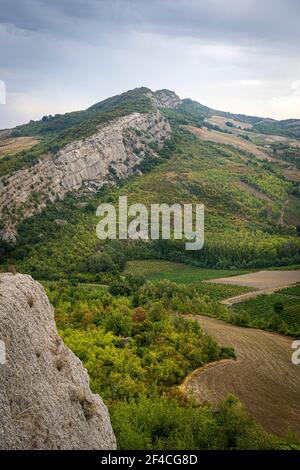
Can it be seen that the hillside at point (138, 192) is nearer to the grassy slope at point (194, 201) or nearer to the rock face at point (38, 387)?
the grassy slope at point (194, 201)

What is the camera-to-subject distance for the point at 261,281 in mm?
94625

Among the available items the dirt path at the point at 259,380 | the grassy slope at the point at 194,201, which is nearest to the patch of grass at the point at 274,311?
the dirt path at the point at 259,380

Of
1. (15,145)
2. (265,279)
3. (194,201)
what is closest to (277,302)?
(265,279)

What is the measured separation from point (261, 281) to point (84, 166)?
67.0 meters

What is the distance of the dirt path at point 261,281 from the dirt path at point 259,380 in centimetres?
Result: 2310

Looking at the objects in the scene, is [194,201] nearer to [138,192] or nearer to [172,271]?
[138,192]

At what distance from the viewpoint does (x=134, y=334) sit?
53.9 metres

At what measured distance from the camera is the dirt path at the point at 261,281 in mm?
86088

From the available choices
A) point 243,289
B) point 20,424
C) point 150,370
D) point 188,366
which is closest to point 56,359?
point 20,424

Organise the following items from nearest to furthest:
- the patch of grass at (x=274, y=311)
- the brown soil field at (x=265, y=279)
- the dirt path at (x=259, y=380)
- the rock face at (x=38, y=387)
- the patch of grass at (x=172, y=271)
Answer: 1. the rock face at (x=38, y=387)
2. the dirt path at (x=259, y=380)
3. the patch of grass at (x=274, y=311)
4. the brown soil field at (x=265, y=279)
5. the patch of grass at (x=172, y=271)

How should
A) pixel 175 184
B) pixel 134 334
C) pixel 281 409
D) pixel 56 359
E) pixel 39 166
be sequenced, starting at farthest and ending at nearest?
1. pixel 175 184
2. pixel 39 166
3. pixel 134 334
4. pixel 281 409
5. pixel 56 359

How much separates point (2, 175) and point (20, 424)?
108 metres
